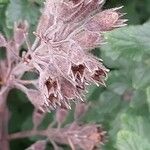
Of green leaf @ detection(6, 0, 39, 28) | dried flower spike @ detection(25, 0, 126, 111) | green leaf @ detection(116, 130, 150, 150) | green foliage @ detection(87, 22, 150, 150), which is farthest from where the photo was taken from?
green leaf @ detection(6, 0, 39, 28)

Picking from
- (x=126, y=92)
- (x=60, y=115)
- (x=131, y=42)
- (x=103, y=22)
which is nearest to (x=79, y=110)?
(x=60, y=115)

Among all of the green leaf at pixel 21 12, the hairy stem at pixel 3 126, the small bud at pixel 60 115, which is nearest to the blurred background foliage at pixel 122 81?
the green leaf at pixel 21 12

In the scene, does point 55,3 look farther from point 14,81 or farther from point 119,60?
point 119,60

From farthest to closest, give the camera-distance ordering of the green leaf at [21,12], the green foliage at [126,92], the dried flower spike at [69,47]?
the green leaf at [21,12], the green foliage at [126,92], the dried flower spike at [69,47]

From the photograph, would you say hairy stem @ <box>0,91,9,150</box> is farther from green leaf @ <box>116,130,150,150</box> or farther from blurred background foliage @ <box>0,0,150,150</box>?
green leaf @ <box>116,130,150,150</box>

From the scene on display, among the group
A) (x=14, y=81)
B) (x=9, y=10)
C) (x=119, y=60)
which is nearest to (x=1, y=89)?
(x=14, y=81)

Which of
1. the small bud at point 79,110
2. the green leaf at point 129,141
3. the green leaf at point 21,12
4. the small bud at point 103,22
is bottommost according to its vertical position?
the green leaf at point 129,141

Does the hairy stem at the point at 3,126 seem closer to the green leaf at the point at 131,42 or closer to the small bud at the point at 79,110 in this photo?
the small bud at the point at 79,110

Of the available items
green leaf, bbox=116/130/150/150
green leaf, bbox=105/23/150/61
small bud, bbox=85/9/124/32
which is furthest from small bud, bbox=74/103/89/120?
small bud, bbox=85/9/124/32

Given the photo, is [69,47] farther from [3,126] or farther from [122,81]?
[122,81]
